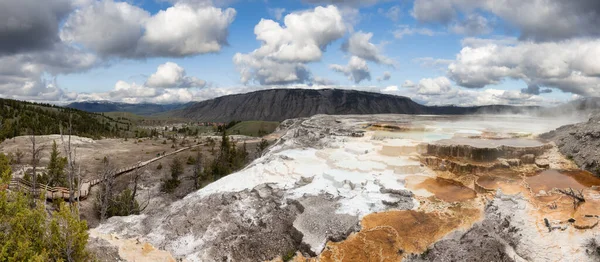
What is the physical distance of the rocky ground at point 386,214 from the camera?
11094mm

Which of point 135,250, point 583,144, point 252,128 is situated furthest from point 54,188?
point 252,128

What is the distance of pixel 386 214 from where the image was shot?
44.0 ft

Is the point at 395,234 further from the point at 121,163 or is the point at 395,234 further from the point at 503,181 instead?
the point at 121,163

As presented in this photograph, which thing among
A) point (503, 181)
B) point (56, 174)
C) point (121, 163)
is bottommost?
point (121, 163)

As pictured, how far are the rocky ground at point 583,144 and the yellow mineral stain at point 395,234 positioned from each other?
10403 millimetres

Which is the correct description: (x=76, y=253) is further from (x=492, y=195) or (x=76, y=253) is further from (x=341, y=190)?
(x=492, y=195)

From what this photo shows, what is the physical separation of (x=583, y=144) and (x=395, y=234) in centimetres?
1638

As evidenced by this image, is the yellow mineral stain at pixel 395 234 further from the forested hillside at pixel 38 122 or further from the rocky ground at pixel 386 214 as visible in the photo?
the forested hillside at pixel 38 122

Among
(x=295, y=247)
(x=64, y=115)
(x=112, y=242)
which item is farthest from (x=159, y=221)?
(x=64, y=115)

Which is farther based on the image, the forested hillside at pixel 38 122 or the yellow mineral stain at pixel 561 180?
the forested hillside at pixel 38 122

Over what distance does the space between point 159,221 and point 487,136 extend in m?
25.1

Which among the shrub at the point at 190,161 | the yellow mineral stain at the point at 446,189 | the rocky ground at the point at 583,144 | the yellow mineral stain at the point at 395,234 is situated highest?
the rocky ground at the point at 583,144

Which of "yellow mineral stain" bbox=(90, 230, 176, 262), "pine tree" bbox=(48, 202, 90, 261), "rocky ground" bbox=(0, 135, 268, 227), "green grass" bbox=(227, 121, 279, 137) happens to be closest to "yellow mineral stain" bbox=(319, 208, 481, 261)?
"yellow mineral stain" bbox=(90, 230, 176, 262)

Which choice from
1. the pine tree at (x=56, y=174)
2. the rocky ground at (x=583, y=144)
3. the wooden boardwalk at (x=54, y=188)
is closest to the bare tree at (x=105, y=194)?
the wooden boardwalk at (x=54, y=188)
